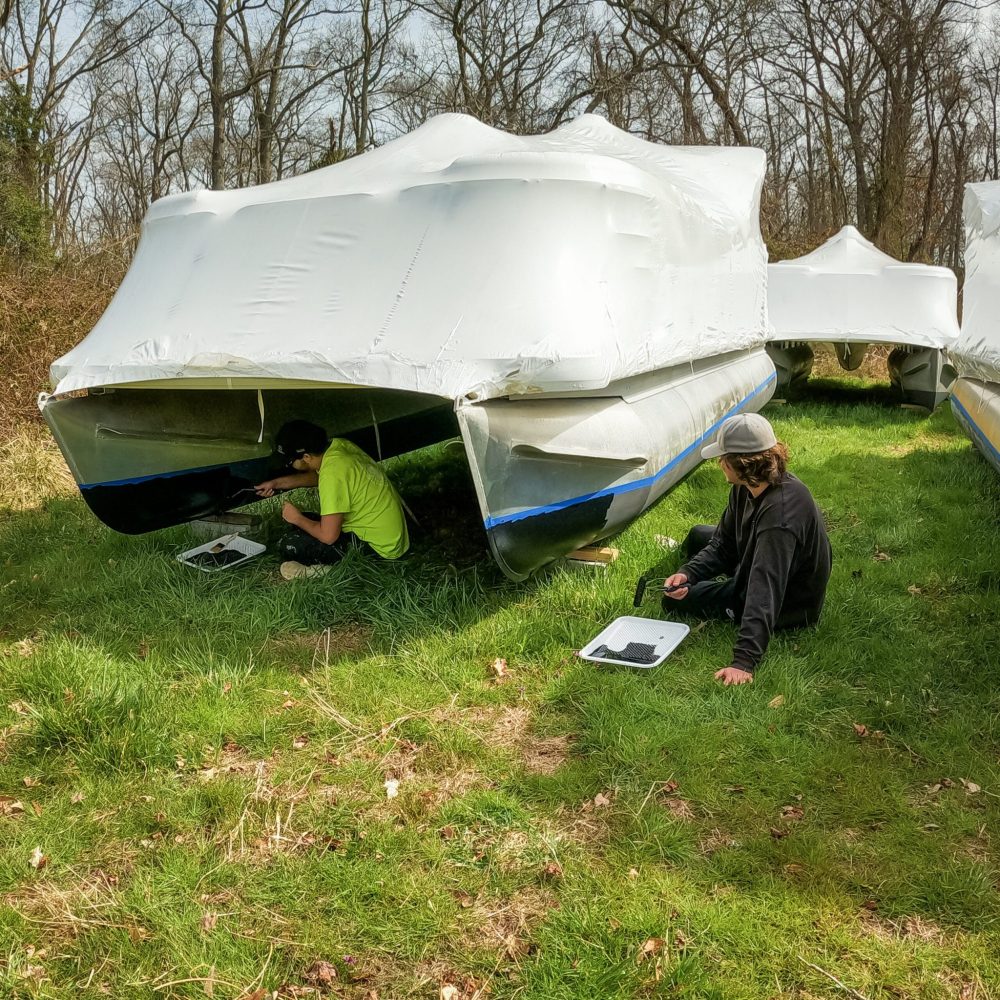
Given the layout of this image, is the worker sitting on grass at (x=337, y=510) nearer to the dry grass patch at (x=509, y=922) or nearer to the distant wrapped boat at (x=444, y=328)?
the distant wrapped boat at (x=444, y=328)

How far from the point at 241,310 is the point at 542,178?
2002 mm

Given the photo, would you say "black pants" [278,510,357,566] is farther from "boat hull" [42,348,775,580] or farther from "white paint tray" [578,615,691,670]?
"white paint tray" [578,615,691,670]

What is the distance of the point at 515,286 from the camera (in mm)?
5059

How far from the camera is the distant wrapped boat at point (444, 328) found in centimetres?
486

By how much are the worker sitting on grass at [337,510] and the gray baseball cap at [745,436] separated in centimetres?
241

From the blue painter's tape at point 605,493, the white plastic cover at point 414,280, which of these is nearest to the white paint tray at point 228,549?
the white plastic cover at point 414,280

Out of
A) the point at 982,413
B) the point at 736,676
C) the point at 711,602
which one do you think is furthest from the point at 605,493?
the point at 982,413

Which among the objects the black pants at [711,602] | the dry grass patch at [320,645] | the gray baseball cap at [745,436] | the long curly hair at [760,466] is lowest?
the dry grass patch at [320,645]

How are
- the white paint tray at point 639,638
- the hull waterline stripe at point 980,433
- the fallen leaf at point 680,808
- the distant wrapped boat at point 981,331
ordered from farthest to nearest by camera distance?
the distant wrapped boat at point 981,331 < the hull waterline stripe at point 980,433 < the white paint tray at point 639,638 < the fallen leaf at point 680,808

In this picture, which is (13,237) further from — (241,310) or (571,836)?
(571,836)

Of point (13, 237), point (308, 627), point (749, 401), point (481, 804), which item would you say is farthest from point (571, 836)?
point (13, 237)

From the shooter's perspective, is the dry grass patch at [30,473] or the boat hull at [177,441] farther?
the dry grass patch at [30,473]

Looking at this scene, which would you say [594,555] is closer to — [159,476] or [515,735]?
[515,735]

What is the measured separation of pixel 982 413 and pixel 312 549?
18.5ft
